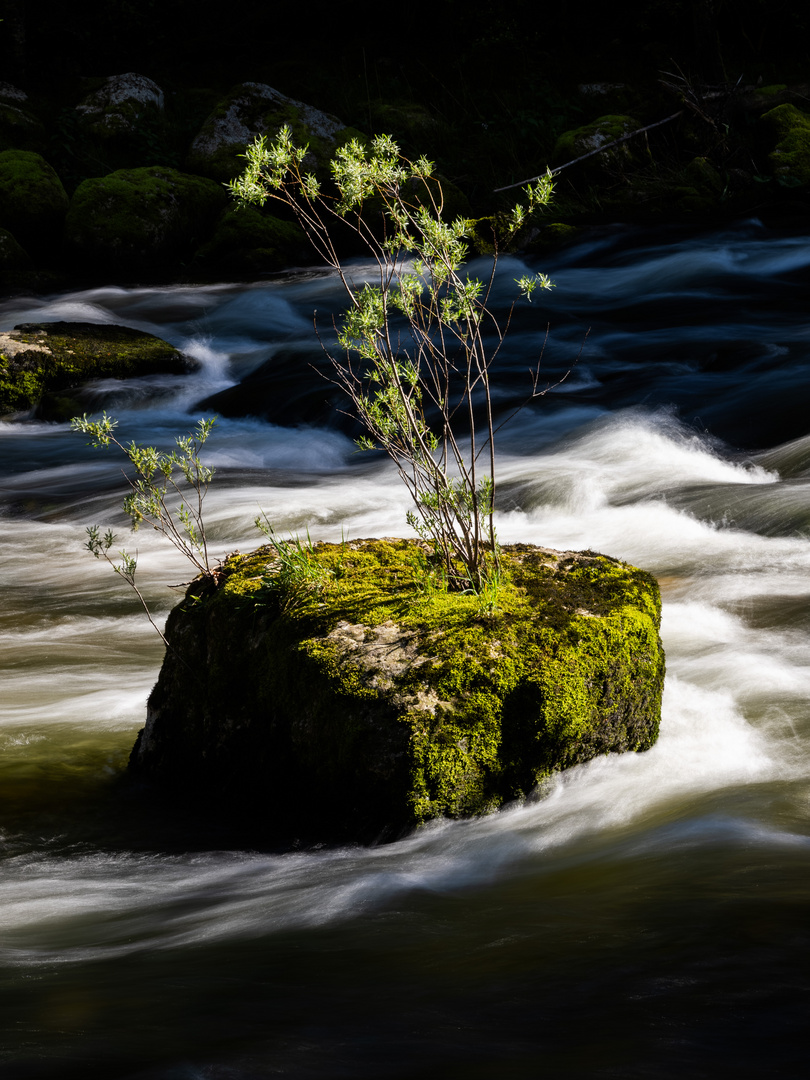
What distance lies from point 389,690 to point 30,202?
59.5 ft

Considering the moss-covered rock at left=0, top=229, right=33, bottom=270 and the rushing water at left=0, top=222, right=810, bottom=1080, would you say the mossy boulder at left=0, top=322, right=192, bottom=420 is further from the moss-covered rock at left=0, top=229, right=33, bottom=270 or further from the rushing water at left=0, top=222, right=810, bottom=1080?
the moss-covered rock at left=0, top=229, right=33, bottom=270

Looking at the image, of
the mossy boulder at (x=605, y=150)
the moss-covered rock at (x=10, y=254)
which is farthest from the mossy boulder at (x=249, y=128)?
the moss-covered rock at (x=10, y=254)

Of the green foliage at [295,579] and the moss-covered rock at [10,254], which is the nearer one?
the green foliage at [295,579]

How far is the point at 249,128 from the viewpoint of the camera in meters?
22.5

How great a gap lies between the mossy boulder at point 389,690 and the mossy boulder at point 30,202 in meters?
16.9

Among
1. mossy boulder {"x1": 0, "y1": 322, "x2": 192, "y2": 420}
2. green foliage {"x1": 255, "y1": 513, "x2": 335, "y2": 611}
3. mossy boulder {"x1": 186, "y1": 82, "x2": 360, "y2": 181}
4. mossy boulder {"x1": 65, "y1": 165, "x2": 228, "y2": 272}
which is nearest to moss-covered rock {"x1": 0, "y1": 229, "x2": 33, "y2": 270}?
mossy boulder {"x1": 65, "y1": 165, "x2": 228, "y2": 272}

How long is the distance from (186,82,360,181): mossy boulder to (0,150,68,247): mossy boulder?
384 cm

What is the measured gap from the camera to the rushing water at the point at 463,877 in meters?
1.95

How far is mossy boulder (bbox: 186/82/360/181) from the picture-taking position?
71.9ft

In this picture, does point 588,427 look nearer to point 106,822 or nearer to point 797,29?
point 106,822

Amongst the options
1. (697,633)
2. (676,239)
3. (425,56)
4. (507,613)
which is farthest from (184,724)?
(425,56)

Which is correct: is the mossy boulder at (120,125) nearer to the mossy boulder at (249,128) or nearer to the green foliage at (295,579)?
the mossy boulder at (249,128)

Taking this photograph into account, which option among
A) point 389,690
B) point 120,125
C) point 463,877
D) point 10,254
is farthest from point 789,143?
point 463,877

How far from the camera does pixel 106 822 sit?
12.5 feet
